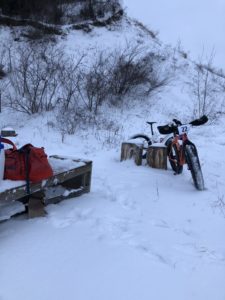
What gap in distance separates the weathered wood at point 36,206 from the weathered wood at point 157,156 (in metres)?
2.59

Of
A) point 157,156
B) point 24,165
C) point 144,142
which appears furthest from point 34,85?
point 24,165

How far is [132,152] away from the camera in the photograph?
22.7 feet

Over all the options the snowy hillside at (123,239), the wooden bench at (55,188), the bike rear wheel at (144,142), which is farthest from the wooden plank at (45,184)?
the bike rear wheel at (144,142)

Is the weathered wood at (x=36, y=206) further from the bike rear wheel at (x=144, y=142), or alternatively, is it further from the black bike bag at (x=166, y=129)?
the bike rear wheel at (x=144, y=142)

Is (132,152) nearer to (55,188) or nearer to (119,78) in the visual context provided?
(55,188)

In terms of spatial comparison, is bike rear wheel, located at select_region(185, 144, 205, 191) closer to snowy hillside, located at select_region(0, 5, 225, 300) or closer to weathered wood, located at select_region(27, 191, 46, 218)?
snowy hillside, located at select_region(0, 5, 225, 300)

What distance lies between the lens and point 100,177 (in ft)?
19.9

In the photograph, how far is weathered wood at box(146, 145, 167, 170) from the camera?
657 centimetres

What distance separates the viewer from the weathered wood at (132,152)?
6.84m

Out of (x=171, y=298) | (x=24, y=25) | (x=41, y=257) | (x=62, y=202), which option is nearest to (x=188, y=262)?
(x=171, y=298)

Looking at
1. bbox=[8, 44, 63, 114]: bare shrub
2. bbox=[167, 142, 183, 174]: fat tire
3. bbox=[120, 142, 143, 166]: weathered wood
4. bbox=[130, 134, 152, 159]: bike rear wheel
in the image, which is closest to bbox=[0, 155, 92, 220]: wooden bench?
bbox=[167, 142, 183, 174]: fat tire

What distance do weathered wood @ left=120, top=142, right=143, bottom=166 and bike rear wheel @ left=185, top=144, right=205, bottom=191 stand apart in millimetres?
1307

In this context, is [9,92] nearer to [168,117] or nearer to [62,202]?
[168,117]

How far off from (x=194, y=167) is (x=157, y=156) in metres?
1.14
